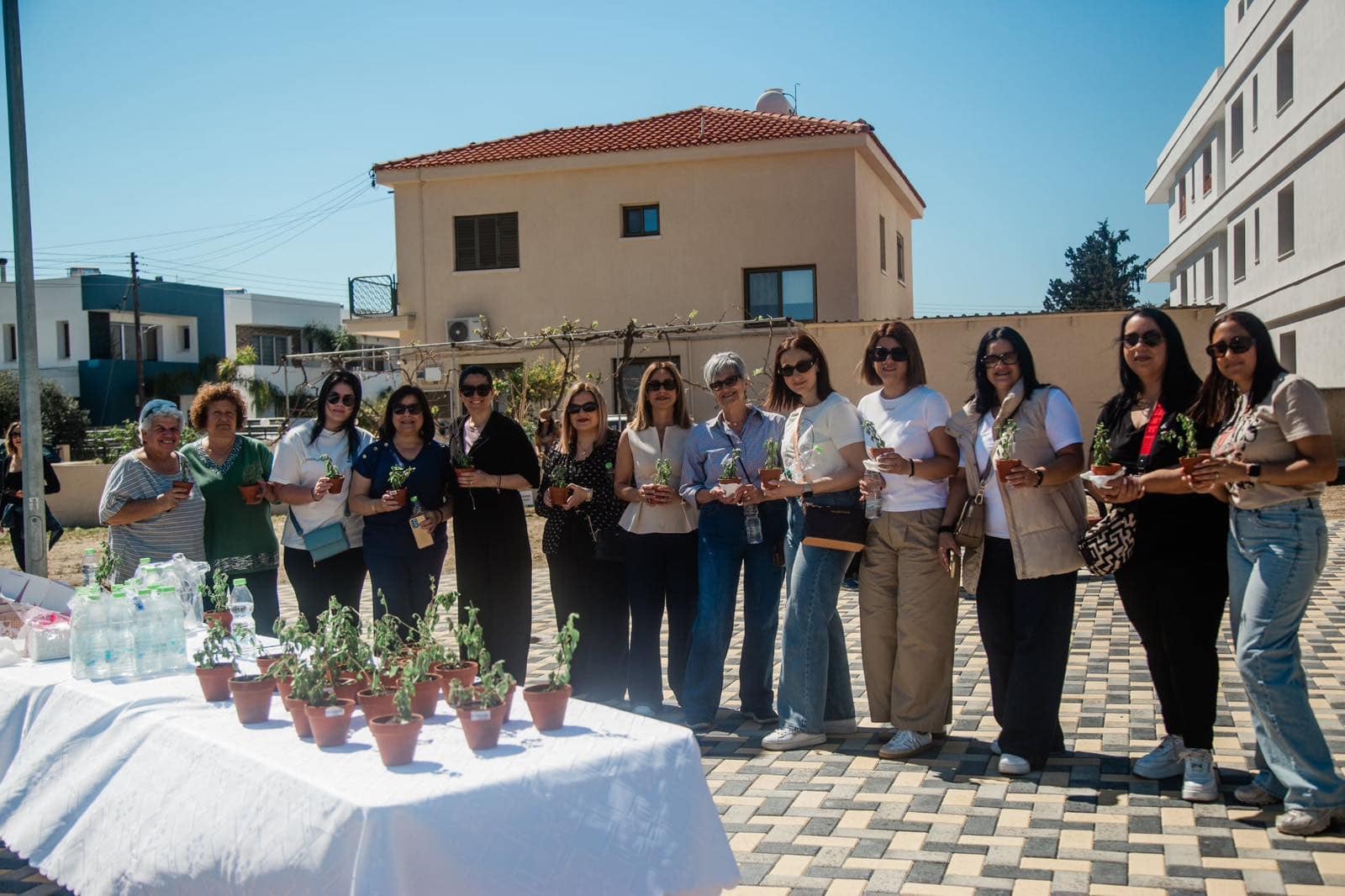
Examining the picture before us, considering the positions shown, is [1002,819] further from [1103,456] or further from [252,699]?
[252,699]

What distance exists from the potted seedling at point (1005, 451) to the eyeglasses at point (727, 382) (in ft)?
5.00

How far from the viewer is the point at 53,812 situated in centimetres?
390

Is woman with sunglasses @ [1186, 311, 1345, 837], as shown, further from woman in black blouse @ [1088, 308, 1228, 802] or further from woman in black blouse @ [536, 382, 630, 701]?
woman in black blouse @ [536, 382, 630, 701]

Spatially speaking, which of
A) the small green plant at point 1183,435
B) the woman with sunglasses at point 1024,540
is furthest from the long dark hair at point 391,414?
the small green plant at point 1183,435

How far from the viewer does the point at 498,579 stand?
21.8ft

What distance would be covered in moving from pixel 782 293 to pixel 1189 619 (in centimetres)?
2031

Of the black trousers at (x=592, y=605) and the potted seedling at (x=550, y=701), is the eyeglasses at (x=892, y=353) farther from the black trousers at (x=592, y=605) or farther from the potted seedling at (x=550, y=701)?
the potted seedling at (x=550, y=701)

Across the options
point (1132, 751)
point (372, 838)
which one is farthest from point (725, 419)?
point (372, 838)

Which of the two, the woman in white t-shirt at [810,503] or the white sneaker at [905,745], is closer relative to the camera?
the white sneaker at [905,745]

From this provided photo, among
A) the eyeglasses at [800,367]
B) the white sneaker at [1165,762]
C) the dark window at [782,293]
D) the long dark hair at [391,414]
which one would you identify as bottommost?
the white sneaker at [1165,762]

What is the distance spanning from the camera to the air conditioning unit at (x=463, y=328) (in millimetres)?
25688

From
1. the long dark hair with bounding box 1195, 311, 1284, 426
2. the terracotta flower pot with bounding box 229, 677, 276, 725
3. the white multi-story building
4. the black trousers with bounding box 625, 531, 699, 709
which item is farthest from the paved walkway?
the white multi-story building

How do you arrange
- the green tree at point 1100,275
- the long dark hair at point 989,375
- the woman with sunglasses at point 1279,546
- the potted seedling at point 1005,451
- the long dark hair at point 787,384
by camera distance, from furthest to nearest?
the green tree at point 1100,275 < the long dark hair at point 787,384 < the long dark hair at point 989,375 < the potted seedling at point 1005,451 < the woman with sunglasses at point 1279,546

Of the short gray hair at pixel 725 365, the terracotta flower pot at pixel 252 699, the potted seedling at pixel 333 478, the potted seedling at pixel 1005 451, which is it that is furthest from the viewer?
the short gray hair at pixel 725 365
